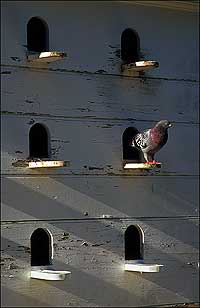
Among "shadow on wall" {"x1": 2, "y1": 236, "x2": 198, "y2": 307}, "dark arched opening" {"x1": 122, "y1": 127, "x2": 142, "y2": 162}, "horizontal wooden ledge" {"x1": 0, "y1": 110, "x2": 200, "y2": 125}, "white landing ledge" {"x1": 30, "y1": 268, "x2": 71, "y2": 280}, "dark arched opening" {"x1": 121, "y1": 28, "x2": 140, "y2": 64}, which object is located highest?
"dark arched opening" {"x1": 121, "y1": 28, "x2": 140, "y2": 64}

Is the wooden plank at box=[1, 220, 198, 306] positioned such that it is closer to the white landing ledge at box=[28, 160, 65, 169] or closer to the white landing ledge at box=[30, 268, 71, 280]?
the white landing ledge at box=[30, 268, 71, 280]

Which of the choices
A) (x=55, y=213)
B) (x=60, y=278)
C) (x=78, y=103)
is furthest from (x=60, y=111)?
(x=60, y=278)

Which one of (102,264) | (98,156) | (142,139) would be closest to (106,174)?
(98,156)

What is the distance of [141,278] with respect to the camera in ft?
9.80

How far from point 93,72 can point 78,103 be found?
115mm

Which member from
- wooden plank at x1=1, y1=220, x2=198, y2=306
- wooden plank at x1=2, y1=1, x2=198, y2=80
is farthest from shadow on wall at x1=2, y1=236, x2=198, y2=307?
wooden plank at x1=2, y1=1, x2=198, y2=80

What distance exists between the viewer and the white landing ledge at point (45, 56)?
272 centimetres

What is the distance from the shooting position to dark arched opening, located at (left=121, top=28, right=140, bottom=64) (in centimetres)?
305

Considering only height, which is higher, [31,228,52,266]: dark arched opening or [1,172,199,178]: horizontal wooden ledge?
[1,172,199,178]: horizontal wooden ledge

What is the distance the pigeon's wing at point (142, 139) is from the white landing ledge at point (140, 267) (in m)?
0.37

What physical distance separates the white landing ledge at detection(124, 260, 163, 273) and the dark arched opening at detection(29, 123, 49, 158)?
1.45 ft

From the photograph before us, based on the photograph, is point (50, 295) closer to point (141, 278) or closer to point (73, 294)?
point (73, 294)

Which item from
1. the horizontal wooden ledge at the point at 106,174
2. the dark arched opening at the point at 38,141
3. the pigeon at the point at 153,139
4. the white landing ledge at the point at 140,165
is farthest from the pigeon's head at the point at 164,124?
the dark arched opening at the point at 38,141

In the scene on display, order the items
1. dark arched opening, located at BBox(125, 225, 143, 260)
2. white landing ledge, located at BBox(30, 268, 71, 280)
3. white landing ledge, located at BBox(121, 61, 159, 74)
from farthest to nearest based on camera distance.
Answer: dark arched opening, located at BBox(125, 225, 143, 260), white landing ledge, located at BBox(121, 61, 159, 74), white landing ledge, located at BBox(30, 268, 71, 280)
